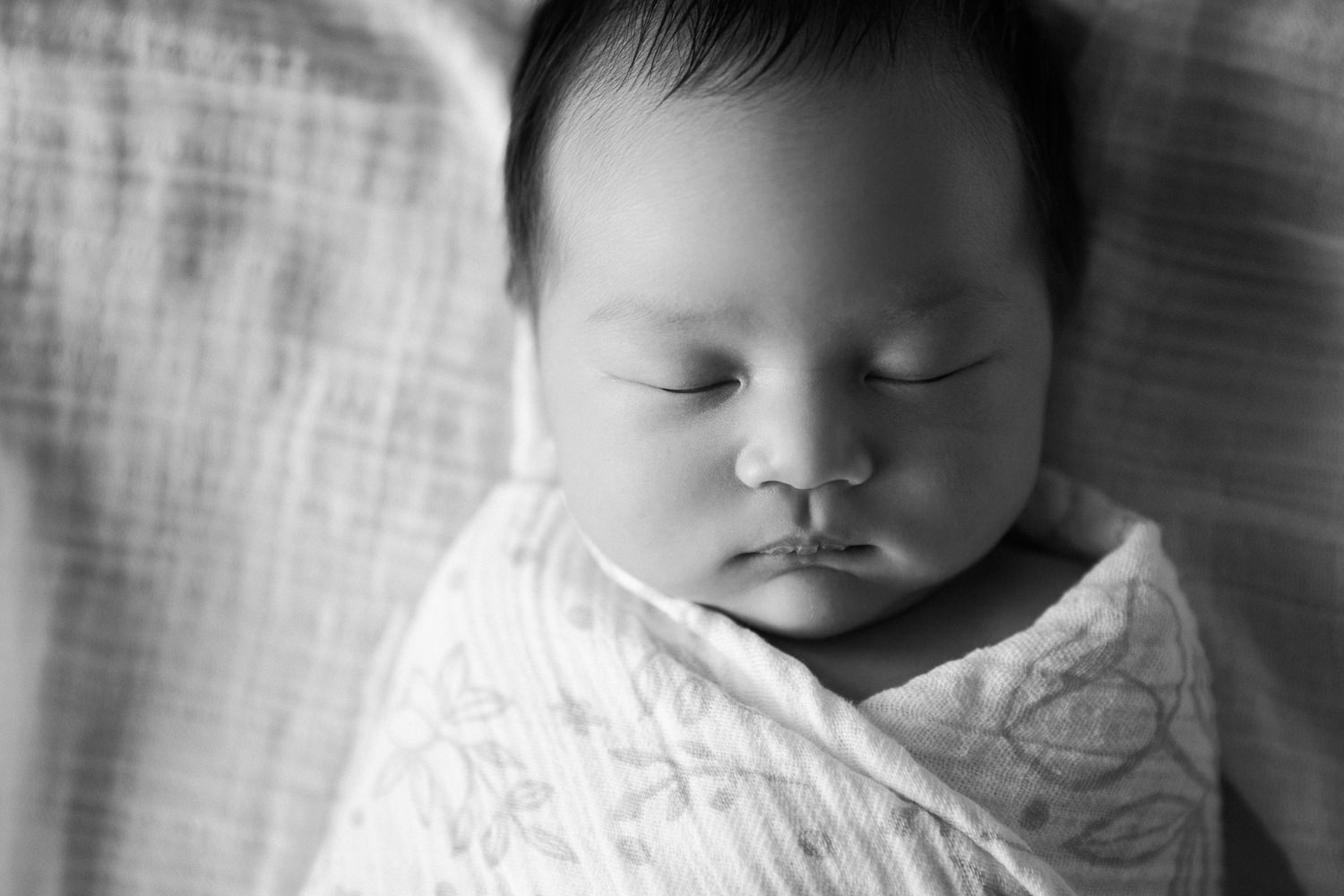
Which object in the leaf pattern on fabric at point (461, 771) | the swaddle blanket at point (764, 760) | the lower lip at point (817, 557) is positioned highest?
the lower lip at point (817, 557)

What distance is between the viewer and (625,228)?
90cm

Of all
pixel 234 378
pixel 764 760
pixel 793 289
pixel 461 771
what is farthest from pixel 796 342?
pixel 234 378

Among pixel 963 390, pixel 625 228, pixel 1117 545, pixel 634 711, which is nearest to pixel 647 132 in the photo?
pixel 625 228

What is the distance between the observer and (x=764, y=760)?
0.90m

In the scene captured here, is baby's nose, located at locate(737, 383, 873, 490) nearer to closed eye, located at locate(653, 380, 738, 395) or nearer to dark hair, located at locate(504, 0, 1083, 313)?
closed eye, located at locate(653, 380, 738, 395)

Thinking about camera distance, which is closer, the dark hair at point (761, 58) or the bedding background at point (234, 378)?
the dark hair at point (761, 58)

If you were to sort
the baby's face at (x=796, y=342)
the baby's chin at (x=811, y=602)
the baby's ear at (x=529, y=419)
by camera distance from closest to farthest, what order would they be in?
the baby's face at (x=796, y=342) → the baby's chin at (x=811, y=602) → the baby's ear at (x=529, y=419)

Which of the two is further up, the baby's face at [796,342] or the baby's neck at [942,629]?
the baby's face at [796,342]

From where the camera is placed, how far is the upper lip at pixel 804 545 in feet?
3.06

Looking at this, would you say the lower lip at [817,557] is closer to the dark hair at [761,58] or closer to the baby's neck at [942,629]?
the baby's neck at [942,629]

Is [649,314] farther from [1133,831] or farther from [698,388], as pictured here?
[1133,831]

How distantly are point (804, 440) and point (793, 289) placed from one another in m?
0.10

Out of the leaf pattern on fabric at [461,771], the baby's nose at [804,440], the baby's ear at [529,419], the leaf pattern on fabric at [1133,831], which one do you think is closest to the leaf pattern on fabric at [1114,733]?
the leaf pattern on fabric at [1133,831]

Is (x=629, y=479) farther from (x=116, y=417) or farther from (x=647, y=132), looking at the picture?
(x=116, y=417)
